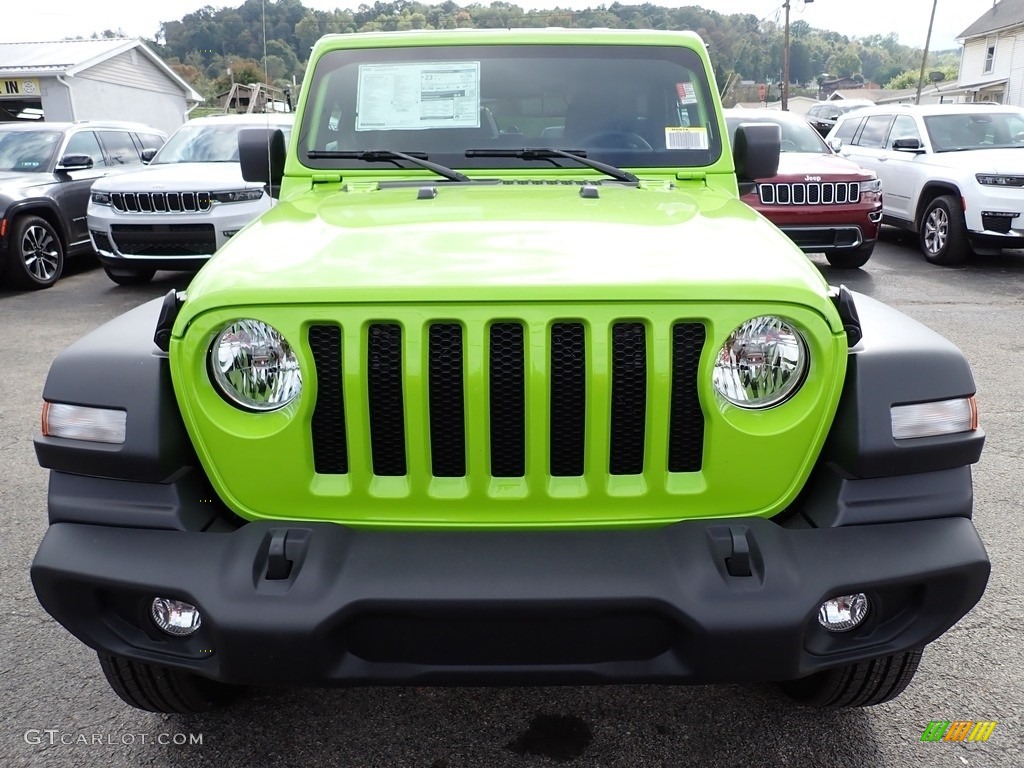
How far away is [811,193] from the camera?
8.23 m

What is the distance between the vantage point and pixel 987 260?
9914 mm

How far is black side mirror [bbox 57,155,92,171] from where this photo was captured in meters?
9.23

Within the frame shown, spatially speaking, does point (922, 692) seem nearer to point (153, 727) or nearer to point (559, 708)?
point (559, 708)

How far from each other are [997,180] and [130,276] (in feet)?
29.2

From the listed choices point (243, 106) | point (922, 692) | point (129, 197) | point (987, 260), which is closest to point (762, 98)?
point (243, 106)

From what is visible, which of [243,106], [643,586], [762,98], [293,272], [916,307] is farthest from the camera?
[762,98]

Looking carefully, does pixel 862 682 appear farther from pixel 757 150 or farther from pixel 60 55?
pixel 60 55

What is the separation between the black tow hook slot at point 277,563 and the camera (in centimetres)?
173

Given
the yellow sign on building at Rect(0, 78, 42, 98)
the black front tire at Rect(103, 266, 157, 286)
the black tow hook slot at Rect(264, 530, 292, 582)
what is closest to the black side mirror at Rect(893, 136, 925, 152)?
the black front tire at Rect(103, 266, 157, 286)

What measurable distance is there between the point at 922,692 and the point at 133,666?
85.7 inches

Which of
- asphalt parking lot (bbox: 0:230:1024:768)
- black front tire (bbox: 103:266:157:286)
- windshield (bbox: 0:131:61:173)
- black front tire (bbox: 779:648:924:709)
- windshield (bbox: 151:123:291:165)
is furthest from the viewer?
windshield (bbox: 0:131:61:173)

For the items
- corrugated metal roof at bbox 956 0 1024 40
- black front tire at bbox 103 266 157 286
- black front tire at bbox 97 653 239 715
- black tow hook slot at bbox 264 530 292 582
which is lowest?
black front tire at bbox 103 266 157 286

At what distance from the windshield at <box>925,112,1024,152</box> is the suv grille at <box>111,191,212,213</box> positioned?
808 centimetres

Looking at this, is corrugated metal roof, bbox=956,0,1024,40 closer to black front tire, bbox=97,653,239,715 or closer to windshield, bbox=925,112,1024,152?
windshield, bbox=925,112,1024,152
